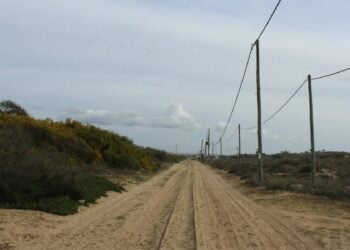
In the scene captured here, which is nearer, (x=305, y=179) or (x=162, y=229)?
(x=162, y=229)

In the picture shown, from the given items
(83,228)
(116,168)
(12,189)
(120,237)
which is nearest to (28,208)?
(12,189)

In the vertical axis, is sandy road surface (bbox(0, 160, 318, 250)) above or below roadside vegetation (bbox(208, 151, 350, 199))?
below

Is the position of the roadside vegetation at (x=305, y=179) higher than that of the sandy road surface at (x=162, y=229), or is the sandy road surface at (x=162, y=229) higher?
the roadside vegetation at (x=305, y=179)

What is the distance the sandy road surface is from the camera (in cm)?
1234

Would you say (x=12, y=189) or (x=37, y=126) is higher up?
(x=37, y=126)

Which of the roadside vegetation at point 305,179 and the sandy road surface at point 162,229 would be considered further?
the roadside vegetation at point 305,179

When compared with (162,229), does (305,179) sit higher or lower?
higher

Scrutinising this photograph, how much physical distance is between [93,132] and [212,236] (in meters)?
36.8

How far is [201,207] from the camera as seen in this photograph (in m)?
20.8

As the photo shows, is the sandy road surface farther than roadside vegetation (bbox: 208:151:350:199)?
No

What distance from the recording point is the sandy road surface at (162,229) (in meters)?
12.3

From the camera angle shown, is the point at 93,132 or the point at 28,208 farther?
the point at 93,132

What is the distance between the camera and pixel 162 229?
14.8 meters

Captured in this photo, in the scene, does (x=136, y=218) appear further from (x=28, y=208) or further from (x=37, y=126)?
(x=37, y=126)
